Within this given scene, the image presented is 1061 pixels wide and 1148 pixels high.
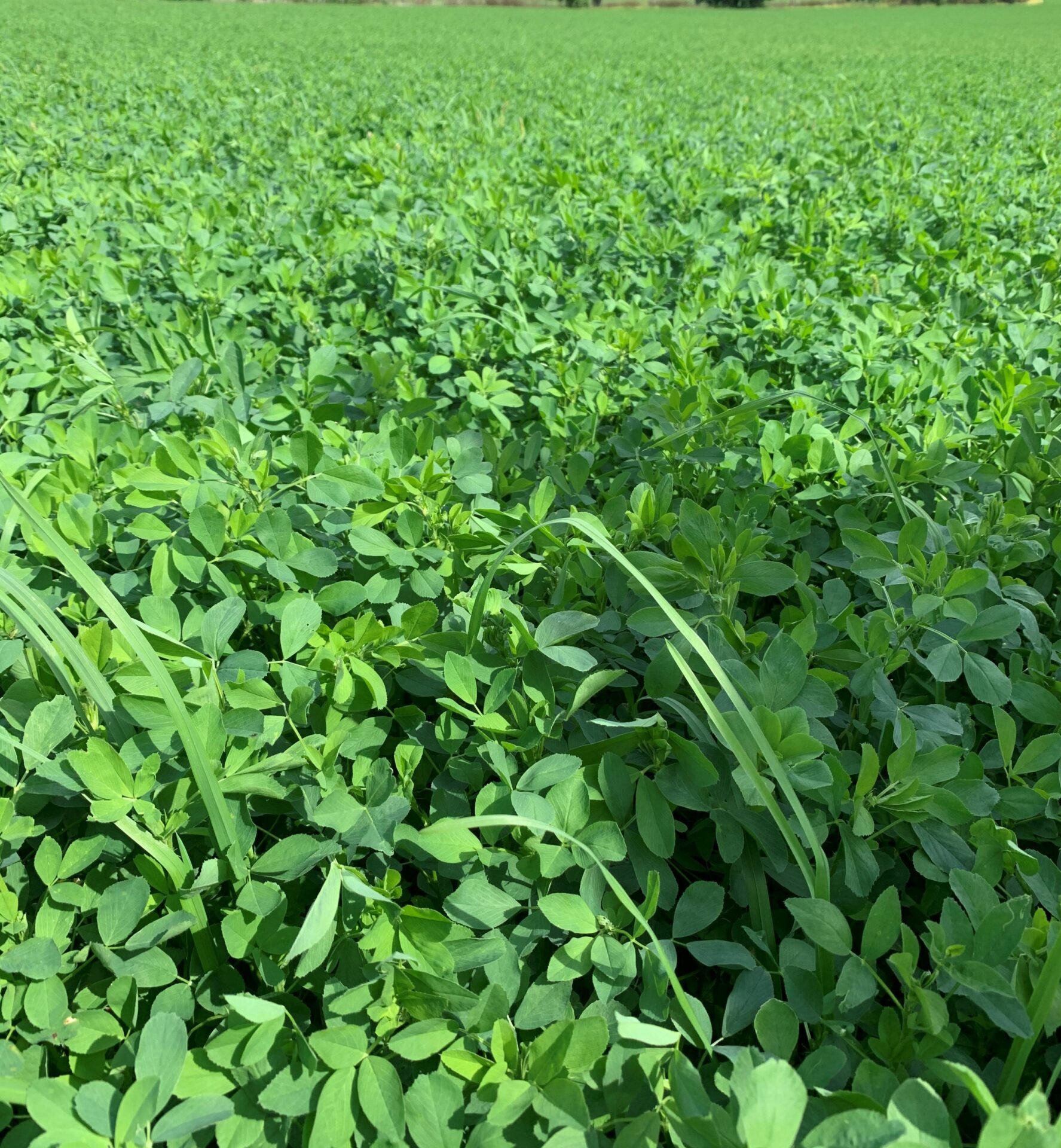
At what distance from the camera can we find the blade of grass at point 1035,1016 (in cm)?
85

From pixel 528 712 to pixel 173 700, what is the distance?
51cm

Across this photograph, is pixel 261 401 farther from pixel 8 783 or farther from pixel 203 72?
pixel 203 72

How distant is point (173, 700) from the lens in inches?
38.3

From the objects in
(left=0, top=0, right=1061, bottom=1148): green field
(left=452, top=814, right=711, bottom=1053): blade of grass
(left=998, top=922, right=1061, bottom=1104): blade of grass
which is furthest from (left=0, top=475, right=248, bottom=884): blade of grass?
(left=998, top=922, right=1061, bottom=1104): blade of grass

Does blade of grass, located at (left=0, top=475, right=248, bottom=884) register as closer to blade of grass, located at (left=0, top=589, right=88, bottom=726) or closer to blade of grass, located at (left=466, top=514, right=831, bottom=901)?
blade of grass, located at (left=0, top=589, right=88, bottom=726)

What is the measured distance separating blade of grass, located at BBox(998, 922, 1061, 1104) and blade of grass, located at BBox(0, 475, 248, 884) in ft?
3.05

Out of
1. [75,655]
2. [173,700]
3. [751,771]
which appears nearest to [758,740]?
[751,771]

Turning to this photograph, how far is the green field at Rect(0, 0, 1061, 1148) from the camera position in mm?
911

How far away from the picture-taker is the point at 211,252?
2.98m

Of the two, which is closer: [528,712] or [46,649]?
[46,649]

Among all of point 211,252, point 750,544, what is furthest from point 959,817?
point 211,252

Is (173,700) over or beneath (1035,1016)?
over

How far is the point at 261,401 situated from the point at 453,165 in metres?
3.32

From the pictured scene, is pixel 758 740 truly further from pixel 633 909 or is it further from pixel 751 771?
pixel 633 909
